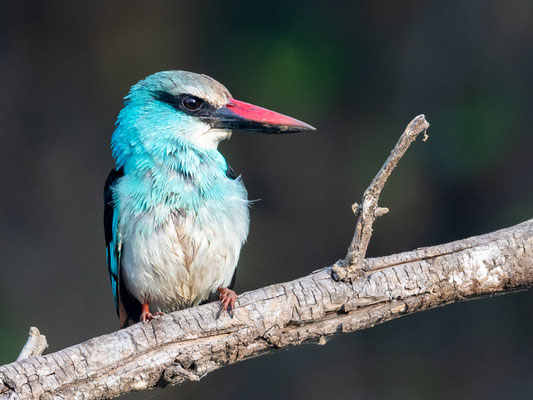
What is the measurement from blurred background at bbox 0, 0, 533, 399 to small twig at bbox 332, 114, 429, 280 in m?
1.98

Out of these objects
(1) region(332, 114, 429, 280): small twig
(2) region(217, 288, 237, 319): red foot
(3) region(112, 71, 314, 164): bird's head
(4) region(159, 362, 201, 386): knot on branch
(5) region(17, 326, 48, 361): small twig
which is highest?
(3) region(112, 71, 314, 164): bird's head

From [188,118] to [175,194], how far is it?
0.32 m

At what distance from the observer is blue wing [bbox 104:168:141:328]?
112 inches

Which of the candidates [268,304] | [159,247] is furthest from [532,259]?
[159,247]

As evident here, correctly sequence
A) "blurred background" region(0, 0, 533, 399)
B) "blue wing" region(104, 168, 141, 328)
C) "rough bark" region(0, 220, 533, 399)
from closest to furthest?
1. "rough bark" region(0, 220, 533, 399)
2. "blue wing" region(104, 168, 141, 328)
3. "blurred background" region(0, 0, 533, 399)

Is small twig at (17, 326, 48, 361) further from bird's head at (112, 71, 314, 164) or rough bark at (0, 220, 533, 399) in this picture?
bird's head at (112, 71, 314, 164)

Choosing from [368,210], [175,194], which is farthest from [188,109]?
[368,210]

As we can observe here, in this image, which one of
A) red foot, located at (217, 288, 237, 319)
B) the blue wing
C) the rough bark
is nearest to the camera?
the rough bark

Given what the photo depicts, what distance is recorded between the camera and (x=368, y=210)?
2299 millimetres

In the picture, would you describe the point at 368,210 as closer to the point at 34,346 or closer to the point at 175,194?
the point at 175,194

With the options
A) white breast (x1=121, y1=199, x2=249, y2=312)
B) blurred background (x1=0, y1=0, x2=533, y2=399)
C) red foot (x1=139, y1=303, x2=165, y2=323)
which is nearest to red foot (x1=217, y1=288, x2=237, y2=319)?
red foot (x1=139, y1=303, x2=165, y2=323)

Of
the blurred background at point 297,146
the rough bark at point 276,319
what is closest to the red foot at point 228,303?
the rough bark at point 276,319

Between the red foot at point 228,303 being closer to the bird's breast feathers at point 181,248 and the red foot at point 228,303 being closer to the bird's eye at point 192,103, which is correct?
the bird's breast feathers at point 181,248

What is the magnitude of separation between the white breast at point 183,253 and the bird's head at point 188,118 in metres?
0.27
